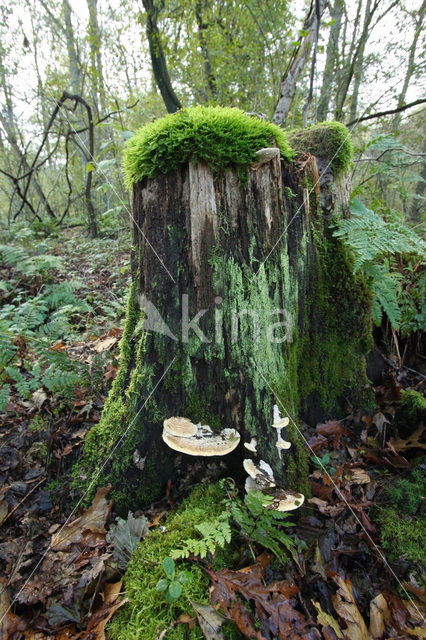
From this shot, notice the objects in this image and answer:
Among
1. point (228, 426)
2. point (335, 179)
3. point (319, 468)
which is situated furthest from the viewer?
point (335, 179)

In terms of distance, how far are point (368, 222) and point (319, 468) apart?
2.19 meters

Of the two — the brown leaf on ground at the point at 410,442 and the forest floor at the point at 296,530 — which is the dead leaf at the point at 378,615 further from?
the brown leaf on ground at the point at 410,442

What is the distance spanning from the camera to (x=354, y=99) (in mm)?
10492

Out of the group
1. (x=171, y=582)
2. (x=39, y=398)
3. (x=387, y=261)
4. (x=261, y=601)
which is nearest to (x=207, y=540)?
(x=171, y=582)

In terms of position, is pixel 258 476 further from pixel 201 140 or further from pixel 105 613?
pixel 201 140

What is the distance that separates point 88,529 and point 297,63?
260 inches

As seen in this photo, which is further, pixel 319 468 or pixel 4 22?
pixel 4 22

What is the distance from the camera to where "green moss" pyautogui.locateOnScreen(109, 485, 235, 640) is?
167 centimetres

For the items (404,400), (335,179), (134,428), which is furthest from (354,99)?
(134,428)

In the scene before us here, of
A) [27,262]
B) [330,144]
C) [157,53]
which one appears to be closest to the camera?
[330,144]

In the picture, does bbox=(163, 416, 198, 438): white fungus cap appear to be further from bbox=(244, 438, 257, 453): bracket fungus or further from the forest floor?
the forest floor

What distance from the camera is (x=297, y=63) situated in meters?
5.07

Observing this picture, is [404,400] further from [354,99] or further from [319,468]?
[354,99]

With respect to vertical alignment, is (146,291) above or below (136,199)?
below
